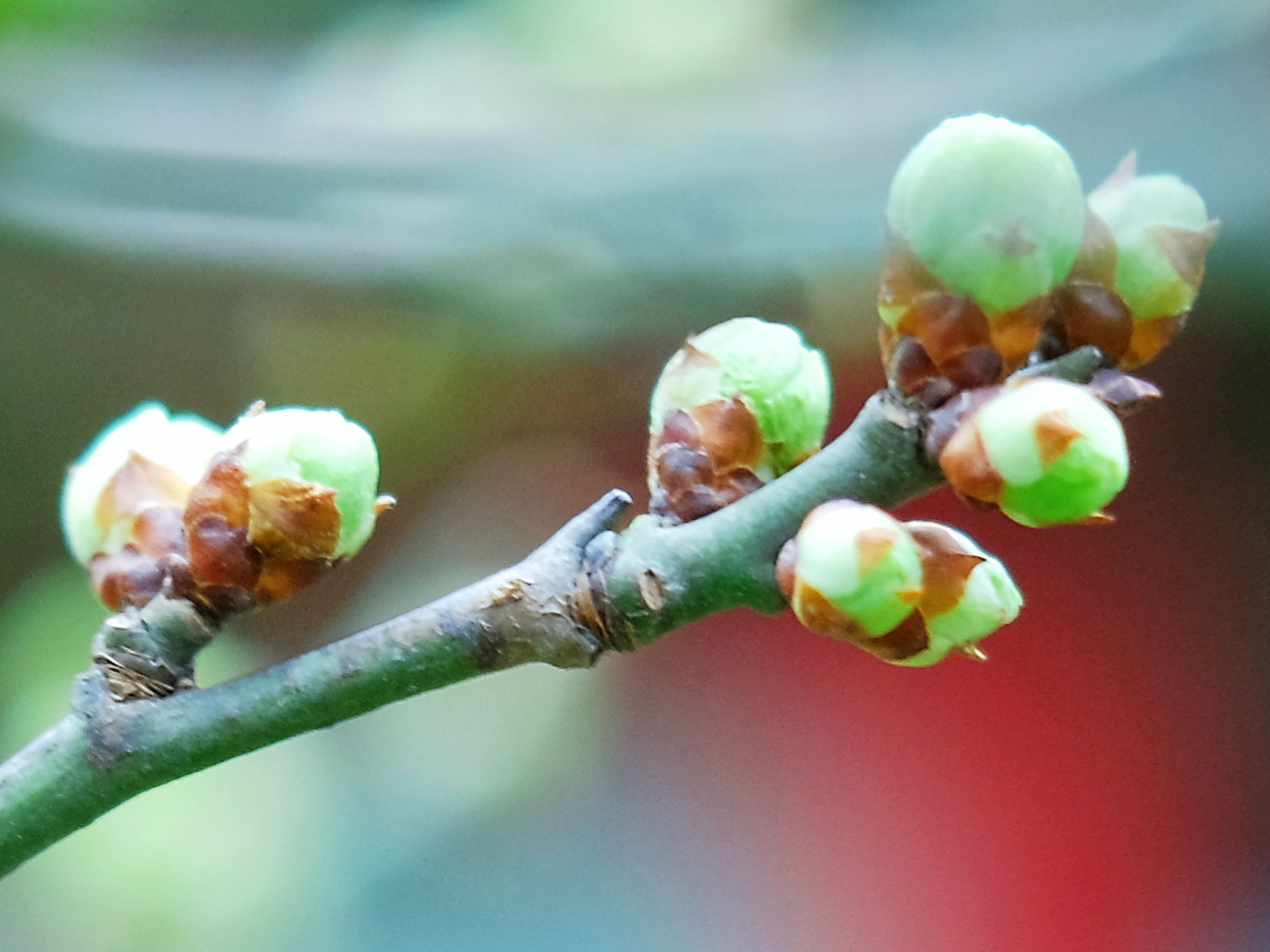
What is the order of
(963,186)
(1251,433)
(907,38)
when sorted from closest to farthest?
(963,186) < (1251,433) < (907,38)

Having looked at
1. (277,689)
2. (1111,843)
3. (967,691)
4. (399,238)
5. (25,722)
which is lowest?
(1111,843)

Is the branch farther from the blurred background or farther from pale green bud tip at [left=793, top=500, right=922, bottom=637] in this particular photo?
the blurred background

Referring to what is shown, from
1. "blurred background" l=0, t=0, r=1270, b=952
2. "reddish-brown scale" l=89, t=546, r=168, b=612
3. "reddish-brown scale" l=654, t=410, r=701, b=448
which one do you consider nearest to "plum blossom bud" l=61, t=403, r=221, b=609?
"reddish-brown scale" l=89, t=546, r=168, b=612

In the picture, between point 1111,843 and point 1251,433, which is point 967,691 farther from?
point 1251,433

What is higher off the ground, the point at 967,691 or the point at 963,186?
the point at 963,186

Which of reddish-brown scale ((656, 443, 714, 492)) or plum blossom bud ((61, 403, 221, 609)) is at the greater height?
plum blossom bud ((61, 403, 221, 609))

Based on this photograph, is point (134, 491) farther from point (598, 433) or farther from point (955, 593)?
point (598, 433)

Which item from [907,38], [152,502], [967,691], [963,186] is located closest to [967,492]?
[963,186]
